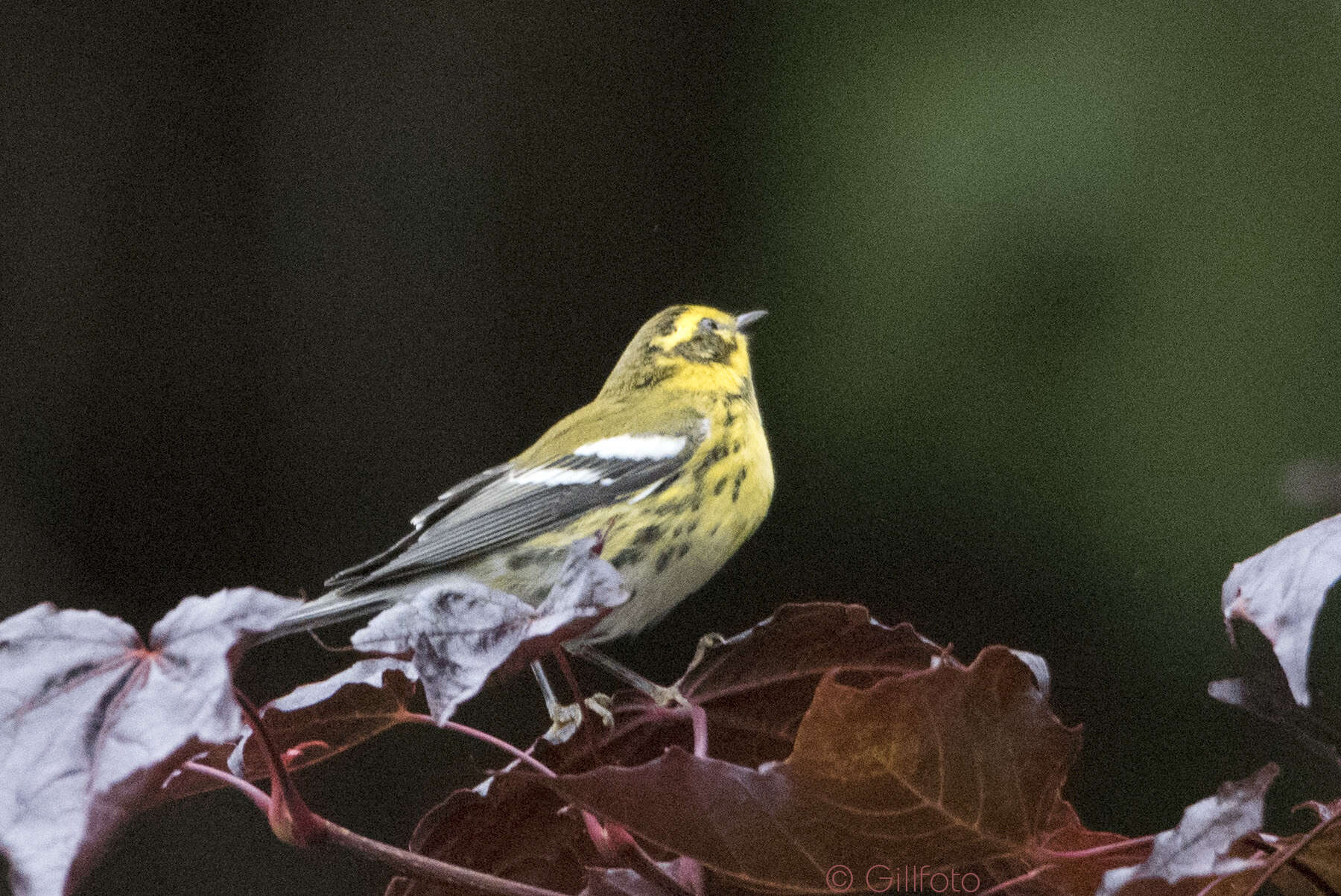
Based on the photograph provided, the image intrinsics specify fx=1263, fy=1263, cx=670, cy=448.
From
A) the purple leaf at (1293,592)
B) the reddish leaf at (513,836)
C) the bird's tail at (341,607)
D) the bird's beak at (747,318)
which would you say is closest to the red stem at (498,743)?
the reddish leaf at (513,836)

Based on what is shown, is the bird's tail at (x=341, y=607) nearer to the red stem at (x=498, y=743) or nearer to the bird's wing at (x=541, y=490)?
the bird's wing at (x=541, y=490)

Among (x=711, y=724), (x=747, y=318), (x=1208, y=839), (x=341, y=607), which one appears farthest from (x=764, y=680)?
(x=747, y=318)

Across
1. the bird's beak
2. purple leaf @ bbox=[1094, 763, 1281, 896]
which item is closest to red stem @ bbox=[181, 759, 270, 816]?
purple leaf @ bbox=[1094, 763, 1281, 896]

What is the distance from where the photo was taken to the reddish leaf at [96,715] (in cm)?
21

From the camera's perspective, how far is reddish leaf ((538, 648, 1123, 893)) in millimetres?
238

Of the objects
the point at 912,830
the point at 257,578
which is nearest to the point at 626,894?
the point at 912,830

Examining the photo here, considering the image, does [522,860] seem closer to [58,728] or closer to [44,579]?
[58,728]

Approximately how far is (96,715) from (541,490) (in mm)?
464

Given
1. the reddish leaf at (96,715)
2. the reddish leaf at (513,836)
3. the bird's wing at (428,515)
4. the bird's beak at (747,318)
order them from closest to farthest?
the reddish leaf at (96,715) → the reddish leaf at (513,836) → the bird's wing at (428,515) → the bird's beak at (747,318)

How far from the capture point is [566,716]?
0.40 meters

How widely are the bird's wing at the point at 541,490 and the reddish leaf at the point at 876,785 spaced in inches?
14.5

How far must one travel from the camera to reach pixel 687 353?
81 centimetres

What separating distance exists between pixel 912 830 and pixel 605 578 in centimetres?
8

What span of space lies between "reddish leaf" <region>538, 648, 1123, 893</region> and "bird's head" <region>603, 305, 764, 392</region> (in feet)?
1.76
